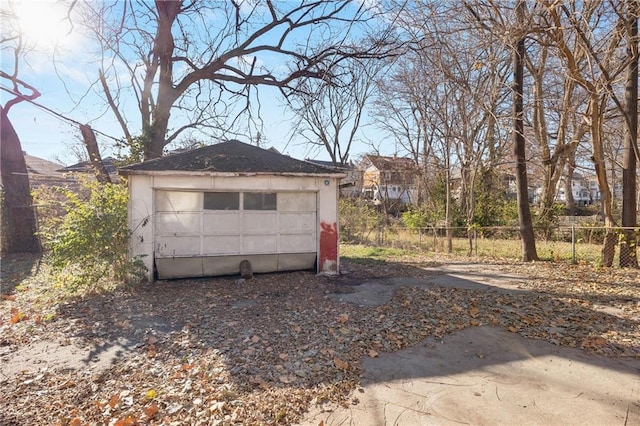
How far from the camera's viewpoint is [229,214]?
8164 mm

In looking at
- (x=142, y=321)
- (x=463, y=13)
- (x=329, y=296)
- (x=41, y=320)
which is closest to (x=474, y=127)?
(x=463, y=13)

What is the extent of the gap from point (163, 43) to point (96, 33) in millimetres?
1921

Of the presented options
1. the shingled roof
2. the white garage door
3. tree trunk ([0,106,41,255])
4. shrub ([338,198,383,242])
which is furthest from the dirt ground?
shrub ([338,198,383,242])

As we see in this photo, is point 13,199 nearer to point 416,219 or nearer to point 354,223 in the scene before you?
A: point 354,223

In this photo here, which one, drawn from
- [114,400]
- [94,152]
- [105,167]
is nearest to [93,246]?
[114,400]

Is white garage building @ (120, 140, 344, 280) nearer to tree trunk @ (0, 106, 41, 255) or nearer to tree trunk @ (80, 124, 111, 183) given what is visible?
tree trunk @ (80, 124, 111, 183)

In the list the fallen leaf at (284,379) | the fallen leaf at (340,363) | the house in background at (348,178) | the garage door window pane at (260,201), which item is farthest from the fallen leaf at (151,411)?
the house in background at (348,178)

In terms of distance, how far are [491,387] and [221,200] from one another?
6402 mm

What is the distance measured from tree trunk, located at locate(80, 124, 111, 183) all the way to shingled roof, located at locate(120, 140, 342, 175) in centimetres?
399

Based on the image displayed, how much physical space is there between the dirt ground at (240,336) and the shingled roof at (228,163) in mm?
2427

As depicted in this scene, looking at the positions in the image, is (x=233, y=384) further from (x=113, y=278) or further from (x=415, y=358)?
(x=113, y=278)

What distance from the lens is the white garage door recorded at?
7.78m

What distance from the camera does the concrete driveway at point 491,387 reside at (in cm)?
295

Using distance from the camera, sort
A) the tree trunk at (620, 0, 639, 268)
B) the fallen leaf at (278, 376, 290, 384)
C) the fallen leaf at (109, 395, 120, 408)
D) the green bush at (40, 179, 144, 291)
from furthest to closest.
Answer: the tree trunk at (620, 0, 639, 268) → the green bush at (40, 179, 144, 291) → the fallen leaf at (278, 376, 290, 384) → the fallen leaf at (109, 395, 120, 408)
